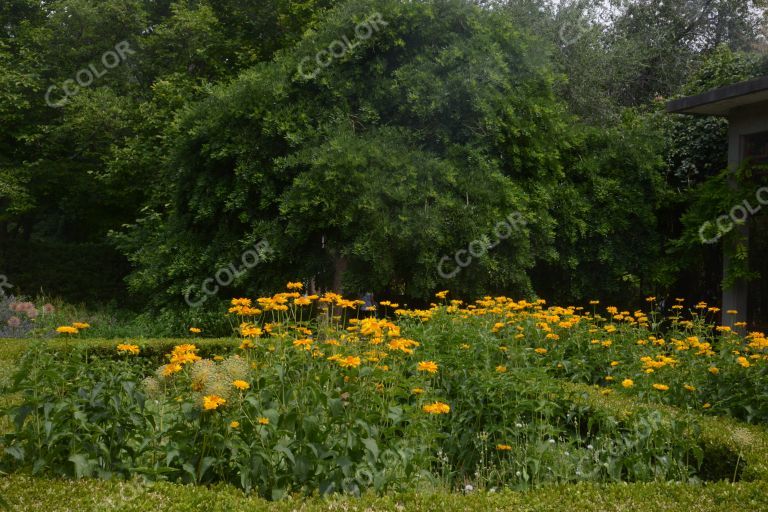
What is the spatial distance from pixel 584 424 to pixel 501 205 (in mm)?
4474

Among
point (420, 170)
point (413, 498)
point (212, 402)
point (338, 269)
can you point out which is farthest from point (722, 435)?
point (338, 269)

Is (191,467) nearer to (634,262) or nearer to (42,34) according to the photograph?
(634,262)

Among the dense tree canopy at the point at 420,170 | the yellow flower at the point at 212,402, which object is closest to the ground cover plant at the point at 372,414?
the yellow flower at the point at 212,402

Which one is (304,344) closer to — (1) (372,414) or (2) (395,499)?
(1) (372,414)

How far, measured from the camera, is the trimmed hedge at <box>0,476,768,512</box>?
2.83m

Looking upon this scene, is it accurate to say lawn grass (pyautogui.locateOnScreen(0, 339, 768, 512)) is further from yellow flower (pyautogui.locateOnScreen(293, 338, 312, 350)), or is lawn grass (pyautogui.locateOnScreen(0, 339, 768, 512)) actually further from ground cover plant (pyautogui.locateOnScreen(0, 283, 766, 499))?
yellow flower (pyautogui.locateOnScreen(293, 338, 312, 350))

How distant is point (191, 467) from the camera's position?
3.12 metres

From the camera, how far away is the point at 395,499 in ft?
9.83

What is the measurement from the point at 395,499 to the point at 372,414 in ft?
1.52

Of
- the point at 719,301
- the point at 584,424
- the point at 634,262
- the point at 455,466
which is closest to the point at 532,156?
the point at 634,262

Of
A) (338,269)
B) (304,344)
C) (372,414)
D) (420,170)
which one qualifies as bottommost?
(372,414)

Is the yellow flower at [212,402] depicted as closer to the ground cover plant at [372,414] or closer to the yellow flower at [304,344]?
the ground cover plant at [372,414]

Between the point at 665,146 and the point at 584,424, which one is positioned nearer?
the point at 584,424

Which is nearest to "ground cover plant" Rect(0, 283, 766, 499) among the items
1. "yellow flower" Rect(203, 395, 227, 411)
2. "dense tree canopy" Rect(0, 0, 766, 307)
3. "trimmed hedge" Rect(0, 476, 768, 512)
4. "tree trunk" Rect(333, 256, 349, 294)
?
"yellow flower" Rect(203, 395, 227, 411)
